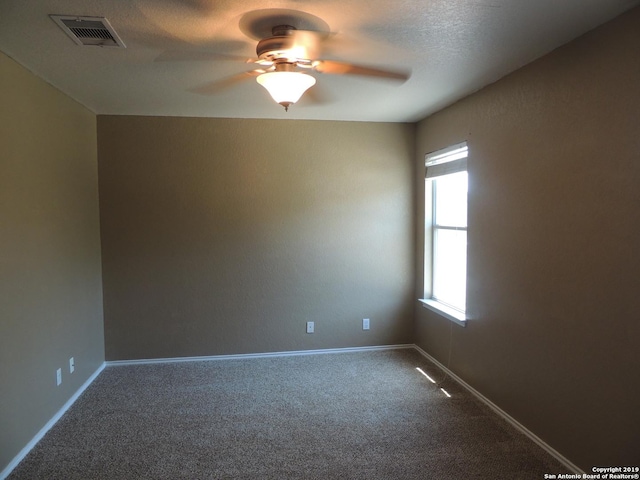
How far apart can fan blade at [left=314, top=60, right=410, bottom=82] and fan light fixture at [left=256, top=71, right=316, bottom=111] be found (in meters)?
0.34

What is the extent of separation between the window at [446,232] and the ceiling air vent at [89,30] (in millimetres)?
2579

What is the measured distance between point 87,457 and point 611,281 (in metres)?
3.07

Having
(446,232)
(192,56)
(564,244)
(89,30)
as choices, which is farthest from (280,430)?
(89,30)

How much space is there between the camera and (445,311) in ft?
12.1

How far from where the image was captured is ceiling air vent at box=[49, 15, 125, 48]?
1.93 meters

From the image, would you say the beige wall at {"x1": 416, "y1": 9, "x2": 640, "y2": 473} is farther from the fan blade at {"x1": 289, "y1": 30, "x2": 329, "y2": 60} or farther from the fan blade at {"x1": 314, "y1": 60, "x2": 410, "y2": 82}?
the fan blade at {"x1": 289, "y1": 30, "x2": 329, "y2": 60}

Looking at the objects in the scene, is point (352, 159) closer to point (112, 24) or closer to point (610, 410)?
point (112, 24)

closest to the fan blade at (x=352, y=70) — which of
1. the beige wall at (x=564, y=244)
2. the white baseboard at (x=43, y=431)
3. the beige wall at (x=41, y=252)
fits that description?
the beige wall at (x=564, y=244)

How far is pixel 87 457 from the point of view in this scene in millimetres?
2447

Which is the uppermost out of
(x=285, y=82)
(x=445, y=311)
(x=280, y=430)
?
(x=285, y=82)

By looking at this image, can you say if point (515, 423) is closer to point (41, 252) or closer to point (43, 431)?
point (43, 431)

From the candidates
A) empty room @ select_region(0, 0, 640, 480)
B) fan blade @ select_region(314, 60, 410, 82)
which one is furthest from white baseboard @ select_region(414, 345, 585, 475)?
fan blade @ select_region(314, 60, 410, 82)

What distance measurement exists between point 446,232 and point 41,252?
3.32 m

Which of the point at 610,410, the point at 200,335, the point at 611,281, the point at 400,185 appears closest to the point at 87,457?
the point at 200,335
